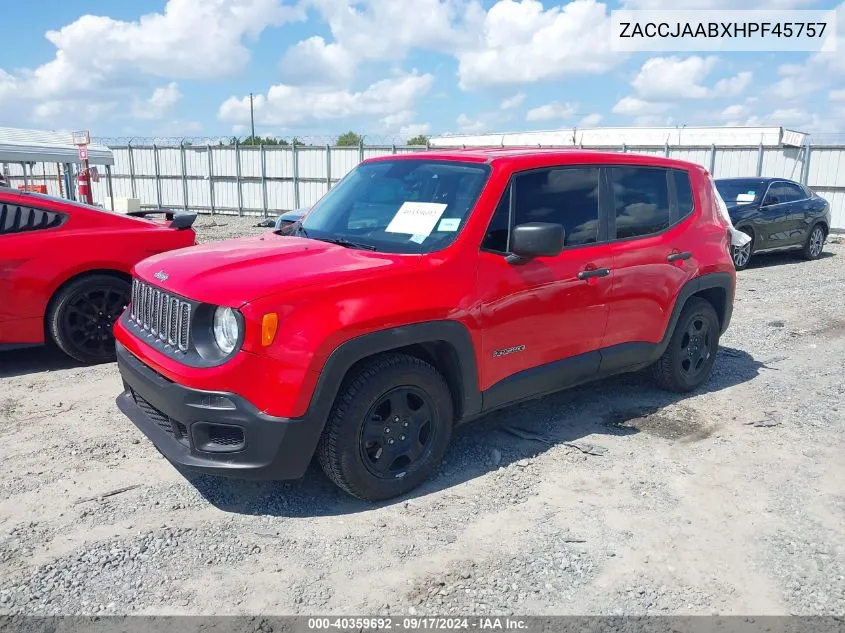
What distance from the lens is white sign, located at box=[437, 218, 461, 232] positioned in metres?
3.73

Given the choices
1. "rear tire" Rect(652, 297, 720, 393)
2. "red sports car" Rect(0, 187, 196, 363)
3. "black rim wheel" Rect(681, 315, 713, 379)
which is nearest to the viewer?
"rear tire" Rect(652, 297, 720, 393)

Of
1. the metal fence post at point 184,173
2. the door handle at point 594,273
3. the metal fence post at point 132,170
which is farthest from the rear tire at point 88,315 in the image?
Result: the metal fence post at point 132,170

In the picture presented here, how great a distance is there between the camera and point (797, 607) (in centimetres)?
282

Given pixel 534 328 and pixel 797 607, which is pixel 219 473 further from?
pixel 797 607

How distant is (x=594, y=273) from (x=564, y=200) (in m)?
0.49

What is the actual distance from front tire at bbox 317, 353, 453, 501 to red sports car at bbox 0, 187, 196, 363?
3.40 metres

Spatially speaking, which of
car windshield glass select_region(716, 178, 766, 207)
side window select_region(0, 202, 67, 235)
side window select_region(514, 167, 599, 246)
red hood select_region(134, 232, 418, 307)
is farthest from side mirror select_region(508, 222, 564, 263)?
car windshield glass select_region(716, 178, 766, 207)

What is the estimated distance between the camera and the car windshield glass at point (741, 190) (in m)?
12.0

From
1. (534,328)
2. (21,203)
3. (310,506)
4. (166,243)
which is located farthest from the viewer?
(166,243)

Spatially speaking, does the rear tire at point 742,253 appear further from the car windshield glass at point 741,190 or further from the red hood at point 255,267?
the red hood at point 255,267

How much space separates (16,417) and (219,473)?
8.03 ft

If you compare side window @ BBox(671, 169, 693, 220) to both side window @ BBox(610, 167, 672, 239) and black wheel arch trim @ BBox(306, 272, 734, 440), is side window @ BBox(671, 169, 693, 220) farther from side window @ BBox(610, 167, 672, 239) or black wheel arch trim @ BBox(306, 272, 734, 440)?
black wheel arch trim @ BBox(306, 272, 734, 440)

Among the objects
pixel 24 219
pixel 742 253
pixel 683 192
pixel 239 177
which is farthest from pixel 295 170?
pixel 683 192

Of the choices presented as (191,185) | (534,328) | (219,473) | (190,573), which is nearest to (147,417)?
(219,473)
